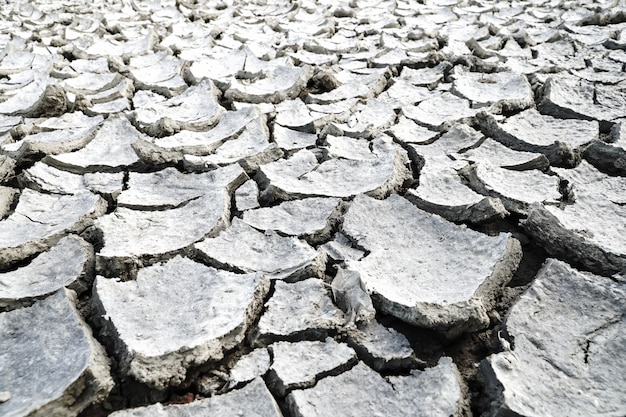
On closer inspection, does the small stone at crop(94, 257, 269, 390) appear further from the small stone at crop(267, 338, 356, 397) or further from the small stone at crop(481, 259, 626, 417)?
the small stone at crop(481, 259, 626, 417)

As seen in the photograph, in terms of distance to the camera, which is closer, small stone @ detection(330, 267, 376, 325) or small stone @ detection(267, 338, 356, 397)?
small stone @ detection(267, 338, 356, 397)

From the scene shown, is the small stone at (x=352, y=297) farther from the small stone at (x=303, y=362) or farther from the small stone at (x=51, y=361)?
the small stone at (x=51, y=361)

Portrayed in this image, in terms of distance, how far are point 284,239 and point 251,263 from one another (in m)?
0.11

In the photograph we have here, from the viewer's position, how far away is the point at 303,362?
0.91 meters

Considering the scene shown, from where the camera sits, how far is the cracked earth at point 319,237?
870 millimetres

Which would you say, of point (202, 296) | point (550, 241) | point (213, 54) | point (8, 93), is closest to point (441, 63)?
point (213, 54)

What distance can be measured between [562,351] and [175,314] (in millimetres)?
688

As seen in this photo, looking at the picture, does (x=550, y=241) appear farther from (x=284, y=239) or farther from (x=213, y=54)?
(x=213, y=54)

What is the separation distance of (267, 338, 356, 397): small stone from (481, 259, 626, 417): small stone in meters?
0.24

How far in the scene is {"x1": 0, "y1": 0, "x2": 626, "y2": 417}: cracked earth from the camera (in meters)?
0.87

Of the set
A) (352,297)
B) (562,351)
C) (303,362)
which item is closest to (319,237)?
(352,297)

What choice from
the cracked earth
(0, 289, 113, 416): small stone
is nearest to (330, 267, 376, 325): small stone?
the cracked earth

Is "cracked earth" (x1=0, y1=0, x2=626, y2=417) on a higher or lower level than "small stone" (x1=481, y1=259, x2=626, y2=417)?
lower

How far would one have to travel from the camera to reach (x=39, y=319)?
0.98m
